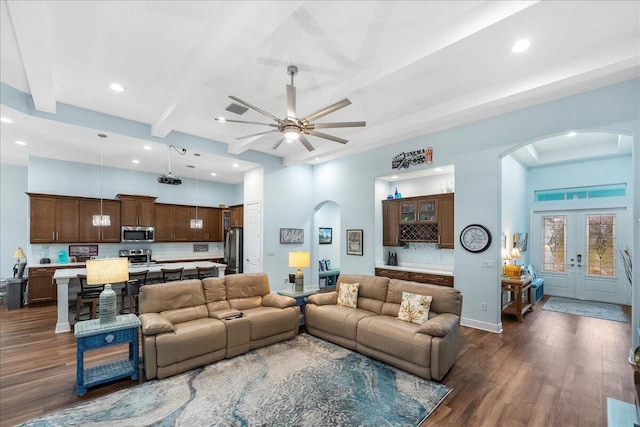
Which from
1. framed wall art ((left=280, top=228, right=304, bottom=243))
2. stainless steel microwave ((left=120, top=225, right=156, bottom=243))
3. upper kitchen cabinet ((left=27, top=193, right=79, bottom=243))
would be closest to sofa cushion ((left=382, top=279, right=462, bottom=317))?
framed wall art ((left=280, top=228, right=304, bottom=243))

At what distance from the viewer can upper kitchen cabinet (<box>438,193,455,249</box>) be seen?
571 centimetres

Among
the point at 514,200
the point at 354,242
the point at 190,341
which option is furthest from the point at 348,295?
the point at 514,200

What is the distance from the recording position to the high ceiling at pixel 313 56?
2.64 meters

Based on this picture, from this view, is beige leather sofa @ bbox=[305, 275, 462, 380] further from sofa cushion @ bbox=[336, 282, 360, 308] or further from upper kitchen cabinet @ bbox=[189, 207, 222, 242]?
upper kitchen cabinet @ bbox=[189, 207, 222, 242]

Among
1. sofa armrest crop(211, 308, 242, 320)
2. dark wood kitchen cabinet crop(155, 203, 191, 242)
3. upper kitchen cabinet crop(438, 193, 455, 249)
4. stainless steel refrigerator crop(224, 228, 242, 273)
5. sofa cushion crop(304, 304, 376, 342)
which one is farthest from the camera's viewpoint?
dark wood kitchen cabinet crop(155, 203, 191, 242)

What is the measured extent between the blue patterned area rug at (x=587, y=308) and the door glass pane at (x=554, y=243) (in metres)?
0.86

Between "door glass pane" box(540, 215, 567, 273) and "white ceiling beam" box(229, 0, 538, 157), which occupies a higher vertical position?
"white ceiling beam" box(229, 0, 538, 157)

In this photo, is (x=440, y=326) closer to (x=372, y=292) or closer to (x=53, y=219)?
(x=372, y=292)

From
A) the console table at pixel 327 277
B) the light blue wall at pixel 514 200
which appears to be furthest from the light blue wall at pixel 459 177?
the light blue wall at pixel 514 200

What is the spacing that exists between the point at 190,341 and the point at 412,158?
485 centimetres

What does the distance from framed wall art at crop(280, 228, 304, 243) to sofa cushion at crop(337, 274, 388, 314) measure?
3177 mm

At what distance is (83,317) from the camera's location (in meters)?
5.25

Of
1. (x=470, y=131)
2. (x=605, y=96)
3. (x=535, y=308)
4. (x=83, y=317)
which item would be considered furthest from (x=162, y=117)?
(x=535, y=308)

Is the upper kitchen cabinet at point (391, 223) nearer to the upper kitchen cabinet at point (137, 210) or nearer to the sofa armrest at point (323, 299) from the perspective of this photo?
the sofa armrest at point (323, 299)
